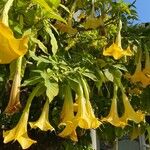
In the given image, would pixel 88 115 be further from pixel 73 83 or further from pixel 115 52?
pixel 115 52

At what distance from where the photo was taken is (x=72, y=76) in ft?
9.07

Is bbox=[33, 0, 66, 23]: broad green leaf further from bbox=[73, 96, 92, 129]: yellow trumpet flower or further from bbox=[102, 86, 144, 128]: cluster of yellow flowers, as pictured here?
bbox=[102, 86, 144, 128]: cluster of yellow flowers

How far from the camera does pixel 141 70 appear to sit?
355 cm

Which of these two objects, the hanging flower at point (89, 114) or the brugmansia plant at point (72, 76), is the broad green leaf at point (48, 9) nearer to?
the brugmansia plant at point (72, 76)

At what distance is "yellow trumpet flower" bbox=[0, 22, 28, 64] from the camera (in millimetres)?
1440

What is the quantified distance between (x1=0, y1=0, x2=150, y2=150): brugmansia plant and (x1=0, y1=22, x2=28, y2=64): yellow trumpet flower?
31.7 inches

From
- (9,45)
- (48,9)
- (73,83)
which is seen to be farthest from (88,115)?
(9,45)

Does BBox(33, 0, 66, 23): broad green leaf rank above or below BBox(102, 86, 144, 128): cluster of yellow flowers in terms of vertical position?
above

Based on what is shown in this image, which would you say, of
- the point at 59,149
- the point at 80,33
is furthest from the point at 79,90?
the point at 80,33

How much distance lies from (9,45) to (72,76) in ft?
4.32

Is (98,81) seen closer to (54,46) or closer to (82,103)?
(82,103)

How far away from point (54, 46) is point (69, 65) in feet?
0.60

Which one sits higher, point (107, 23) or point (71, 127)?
point (107, 23)

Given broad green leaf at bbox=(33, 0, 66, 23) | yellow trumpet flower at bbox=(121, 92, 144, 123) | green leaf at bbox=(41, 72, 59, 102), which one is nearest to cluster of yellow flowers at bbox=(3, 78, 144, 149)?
green leaf at bbox=(41, 72, 59, 102)
